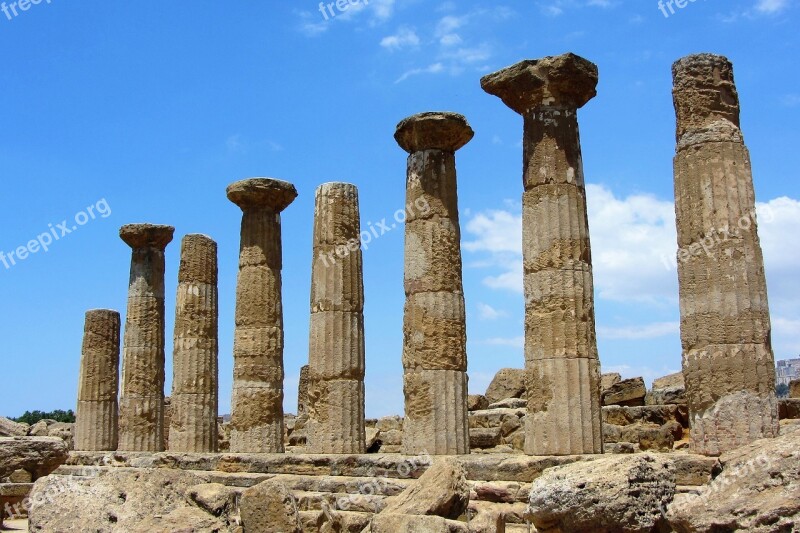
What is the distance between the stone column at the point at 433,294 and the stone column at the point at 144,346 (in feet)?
33.1

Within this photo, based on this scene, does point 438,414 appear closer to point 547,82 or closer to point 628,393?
point 547,82

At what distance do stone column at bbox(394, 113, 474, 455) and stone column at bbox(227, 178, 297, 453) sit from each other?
5077 millimetres

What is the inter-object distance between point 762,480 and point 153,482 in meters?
8.08

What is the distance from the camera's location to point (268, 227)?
69.3 ft

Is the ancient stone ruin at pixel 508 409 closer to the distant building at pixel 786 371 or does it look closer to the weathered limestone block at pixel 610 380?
the weathered limestone block at pixel 610 380

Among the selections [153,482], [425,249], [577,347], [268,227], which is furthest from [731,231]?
[268,227]

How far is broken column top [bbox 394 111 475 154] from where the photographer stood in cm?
1641

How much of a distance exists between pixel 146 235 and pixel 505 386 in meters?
10.7

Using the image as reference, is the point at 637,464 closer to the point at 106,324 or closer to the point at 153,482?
the point at 153,482

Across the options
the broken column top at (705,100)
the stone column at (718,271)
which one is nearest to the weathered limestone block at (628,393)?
the stone column at (718,271)

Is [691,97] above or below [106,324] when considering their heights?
above

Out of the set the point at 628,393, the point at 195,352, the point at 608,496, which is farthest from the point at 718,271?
the point at 195,352

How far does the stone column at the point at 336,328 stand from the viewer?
17406 millimetres

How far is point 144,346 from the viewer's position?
24.2m
